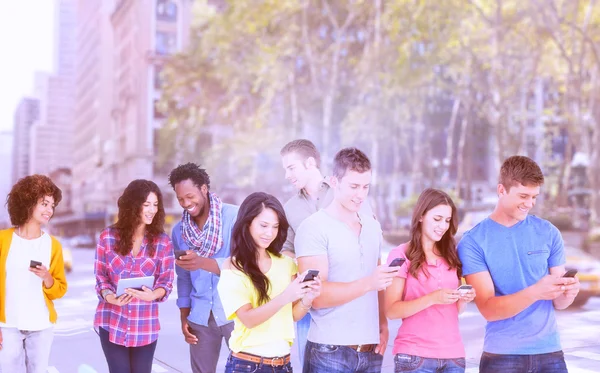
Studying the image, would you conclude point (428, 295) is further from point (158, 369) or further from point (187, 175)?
point (158, 369)

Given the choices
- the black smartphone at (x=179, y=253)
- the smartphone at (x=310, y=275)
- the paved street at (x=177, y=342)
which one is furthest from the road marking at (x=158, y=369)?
the smartphone at (x=310, y=275)

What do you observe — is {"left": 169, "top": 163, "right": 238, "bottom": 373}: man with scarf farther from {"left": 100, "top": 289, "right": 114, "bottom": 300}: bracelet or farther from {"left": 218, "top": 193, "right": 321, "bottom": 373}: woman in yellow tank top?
{"left": 218, "top": 193, "right": 321, "bottom": 373}: woman in yellow tank top

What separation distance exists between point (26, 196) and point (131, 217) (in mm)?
654

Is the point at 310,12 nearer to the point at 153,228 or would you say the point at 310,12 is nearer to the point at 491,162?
the point at 491,162

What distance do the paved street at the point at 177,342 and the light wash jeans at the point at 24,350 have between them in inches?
93.9

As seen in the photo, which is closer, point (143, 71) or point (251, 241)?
point (251, 241)

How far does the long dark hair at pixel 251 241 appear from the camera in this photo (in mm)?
3186

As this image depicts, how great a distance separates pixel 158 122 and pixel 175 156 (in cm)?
351

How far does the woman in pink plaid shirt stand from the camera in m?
3.87

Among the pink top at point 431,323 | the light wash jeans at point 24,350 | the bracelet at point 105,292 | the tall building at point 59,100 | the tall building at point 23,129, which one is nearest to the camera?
the pink top at point 431,323

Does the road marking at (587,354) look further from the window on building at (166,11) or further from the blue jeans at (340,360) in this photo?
the window on building at (166,11)

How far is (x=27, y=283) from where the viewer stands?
4.07 metres

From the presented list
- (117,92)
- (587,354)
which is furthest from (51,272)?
(117,92)

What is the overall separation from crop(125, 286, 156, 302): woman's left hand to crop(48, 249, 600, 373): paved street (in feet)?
9.53
